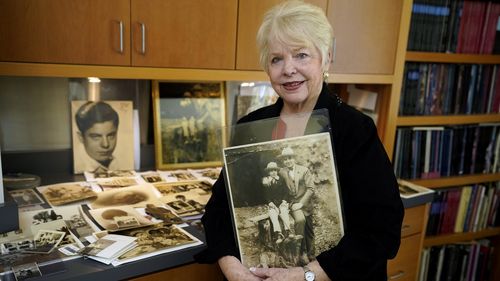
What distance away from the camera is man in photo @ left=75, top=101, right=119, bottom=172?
1.69 metres

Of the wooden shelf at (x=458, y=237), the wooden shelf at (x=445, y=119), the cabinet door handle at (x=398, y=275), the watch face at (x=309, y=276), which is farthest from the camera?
the wooden shelf at (x=458, y=237)

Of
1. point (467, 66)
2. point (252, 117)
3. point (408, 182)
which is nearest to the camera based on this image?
point (252, 117)

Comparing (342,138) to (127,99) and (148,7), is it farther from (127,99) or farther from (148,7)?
(127,99)

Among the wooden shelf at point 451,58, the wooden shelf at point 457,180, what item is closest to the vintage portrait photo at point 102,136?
the wooden shelf at point 451,58

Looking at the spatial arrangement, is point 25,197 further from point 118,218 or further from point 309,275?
point 309,275

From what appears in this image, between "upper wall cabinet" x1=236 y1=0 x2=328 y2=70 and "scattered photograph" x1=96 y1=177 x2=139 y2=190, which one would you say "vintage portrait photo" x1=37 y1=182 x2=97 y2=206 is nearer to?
"scattered photograph" x1=96 y1=177 x2=139 y2=190

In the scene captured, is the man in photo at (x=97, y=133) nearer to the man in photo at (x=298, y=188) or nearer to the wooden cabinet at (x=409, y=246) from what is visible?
the man in photo at (x=298, y=188)

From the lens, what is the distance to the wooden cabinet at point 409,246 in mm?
1833

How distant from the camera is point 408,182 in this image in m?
2.01

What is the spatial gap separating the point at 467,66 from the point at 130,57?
71.4 inches

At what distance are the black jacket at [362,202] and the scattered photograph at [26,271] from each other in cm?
69

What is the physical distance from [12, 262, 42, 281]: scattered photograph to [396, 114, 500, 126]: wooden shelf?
1.68m

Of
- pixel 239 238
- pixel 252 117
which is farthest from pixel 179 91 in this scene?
pixel 239 238

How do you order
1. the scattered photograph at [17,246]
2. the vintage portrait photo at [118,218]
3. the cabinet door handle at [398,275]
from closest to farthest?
1. the scattered photograph at [17,246]
2. the vintage portrait photo at [118,218]
3. the cabinet door handle at [398,275]
